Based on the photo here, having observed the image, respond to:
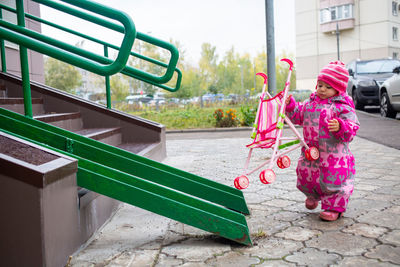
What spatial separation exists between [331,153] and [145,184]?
131 cm

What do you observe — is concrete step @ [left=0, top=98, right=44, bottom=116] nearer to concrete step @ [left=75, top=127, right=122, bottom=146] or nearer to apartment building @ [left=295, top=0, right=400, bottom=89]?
concrete step @ [left=75, top=127, right=122, bottom=146]

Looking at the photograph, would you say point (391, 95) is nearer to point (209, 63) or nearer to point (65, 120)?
point (65, 120)

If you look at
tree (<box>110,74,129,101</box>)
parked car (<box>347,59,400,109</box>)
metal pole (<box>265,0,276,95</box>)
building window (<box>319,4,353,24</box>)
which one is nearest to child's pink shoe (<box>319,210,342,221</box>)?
metal pole (<box>265,0,276,95</box>)

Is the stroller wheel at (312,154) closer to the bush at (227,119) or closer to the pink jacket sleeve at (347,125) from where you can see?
the pink jacket sleeve at (347,125)

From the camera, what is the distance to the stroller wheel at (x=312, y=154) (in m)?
2.78

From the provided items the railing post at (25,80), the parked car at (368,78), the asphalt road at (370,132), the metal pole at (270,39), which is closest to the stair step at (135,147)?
the railing post at (25,80)

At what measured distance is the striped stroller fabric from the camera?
277 cm

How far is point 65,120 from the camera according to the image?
4.75m

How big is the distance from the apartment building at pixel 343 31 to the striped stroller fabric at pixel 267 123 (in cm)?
3655

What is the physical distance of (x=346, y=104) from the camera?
9.09ft

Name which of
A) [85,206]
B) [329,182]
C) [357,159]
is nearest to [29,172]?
[85,206]

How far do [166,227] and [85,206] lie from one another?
2.01 feet

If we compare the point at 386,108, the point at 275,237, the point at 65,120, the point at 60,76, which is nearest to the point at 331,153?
the point at 275,237

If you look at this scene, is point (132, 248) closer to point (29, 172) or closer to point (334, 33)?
point (29, 172)
